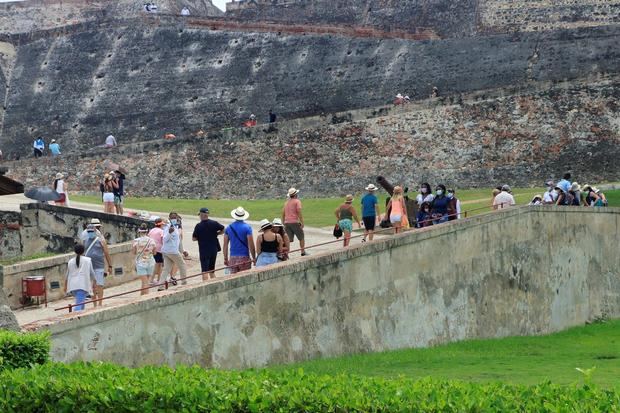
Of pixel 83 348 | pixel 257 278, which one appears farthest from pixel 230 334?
pixel 83 348

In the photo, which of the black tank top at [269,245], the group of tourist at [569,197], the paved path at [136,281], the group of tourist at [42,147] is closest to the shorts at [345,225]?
the paved path at [136,281]

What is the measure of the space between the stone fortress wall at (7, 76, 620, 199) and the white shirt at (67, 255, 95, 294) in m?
20.5

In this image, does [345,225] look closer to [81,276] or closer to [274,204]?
[81,276]

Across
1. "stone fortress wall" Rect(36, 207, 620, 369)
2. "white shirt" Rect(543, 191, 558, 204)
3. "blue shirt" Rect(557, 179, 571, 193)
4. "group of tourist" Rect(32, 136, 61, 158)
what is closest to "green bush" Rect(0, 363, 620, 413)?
"stone fortress wall" Rect(36, 207, 620, 369)

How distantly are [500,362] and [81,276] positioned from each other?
5237 millimetres

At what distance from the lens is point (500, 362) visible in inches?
752

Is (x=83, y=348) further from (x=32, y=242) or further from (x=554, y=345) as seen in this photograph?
(x=32, y=242)

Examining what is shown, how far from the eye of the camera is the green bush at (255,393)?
11281 millimetres

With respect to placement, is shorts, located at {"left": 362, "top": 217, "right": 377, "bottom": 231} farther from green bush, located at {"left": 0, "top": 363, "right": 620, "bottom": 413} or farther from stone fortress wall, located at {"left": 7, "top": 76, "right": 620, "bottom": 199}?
stone fortress wall, located at {"left": 7, "top": 76, "right": 620, "bottom": 199}

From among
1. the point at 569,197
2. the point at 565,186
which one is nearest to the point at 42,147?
the point at 565,186

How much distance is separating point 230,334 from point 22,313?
14.3ft

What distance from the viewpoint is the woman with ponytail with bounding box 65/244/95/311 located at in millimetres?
19031

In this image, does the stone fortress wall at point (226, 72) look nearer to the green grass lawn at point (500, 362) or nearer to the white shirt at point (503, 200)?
the white shirt at point (503, 200)

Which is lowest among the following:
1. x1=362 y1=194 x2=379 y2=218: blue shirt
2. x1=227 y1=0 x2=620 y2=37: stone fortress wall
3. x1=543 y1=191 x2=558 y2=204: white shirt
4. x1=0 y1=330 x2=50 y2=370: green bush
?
x1=0 y1=330 x2=50 y2=370: green bush
